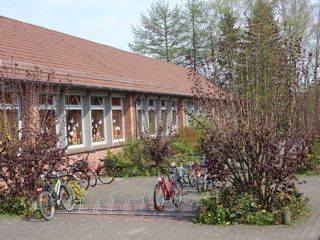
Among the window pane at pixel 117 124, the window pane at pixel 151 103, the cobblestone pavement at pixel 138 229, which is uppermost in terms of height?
the window pane at pixel 151 103

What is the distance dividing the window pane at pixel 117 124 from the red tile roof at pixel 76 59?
4.19 ft

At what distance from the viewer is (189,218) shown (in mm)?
8250

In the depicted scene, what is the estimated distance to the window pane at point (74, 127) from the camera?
15688 millimetres

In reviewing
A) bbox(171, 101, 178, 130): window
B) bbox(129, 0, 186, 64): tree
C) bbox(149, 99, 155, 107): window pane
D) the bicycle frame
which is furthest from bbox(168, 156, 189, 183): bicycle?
bbox(129, 0, 186, 64): tree

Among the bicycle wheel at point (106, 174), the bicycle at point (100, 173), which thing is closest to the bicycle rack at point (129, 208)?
the bicycle at point (100, 173)

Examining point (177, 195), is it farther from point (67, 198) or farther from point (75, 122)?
point (75, 122)

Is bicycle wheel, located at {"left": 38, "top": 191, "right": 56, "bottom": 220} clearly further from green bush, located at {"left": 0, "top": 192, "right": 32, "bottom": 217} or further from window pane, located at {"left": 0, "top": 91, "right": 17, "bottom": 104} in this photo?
window pane, located at {"left": 0, "top": 91, "right": 17, "bottom": 104}

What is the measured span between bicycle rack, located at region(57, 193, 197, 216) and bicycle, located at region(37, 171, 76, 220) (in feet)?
0.74

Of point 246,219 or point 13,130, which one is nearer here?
point 246,219

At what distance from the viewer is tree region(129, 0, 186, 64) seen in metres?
44.4

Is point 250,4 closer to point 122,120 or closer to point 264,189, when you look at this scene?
point 122,120

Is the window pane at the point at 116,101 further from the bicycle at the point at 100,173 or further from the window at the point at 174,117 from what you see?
the bicycle at the point at 100,173

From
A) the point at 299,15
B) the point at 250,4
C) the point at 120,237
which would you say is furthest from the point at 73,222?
the point at 299,15

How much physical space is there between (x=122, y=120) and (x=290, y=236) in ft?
43.1
